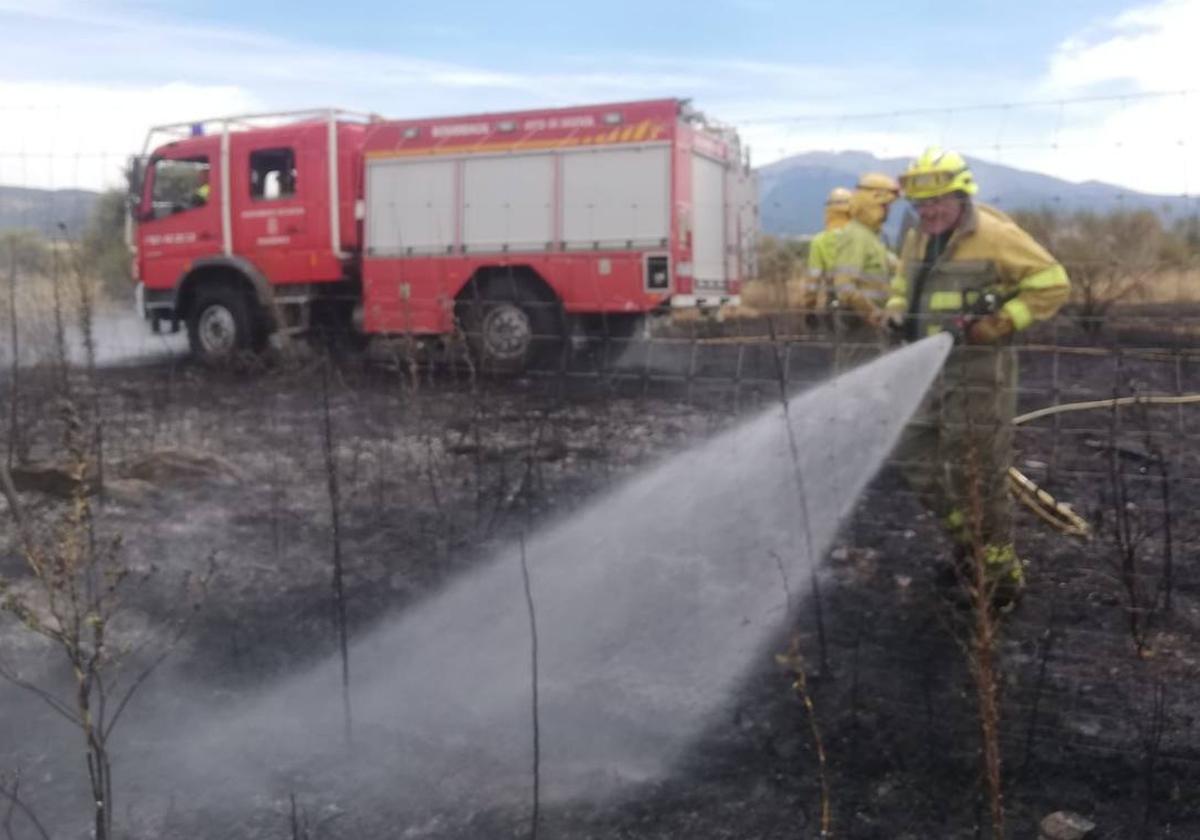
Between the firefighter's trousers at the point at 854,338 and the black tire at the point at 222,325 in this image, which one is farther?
the black tire at the point at 222,325

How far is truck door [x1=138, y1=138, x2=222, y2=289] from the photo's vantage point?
39.3 ft

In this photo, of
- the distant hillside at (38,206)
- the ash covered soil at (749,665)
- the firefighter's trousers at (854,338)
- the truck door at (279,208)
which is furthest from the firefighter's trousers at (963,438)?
the truck door at (279,208)

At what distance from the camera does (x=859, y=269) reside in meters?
6.28

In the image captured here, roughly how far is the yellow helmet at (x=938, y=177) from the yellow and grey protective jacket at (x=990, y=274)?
11cm

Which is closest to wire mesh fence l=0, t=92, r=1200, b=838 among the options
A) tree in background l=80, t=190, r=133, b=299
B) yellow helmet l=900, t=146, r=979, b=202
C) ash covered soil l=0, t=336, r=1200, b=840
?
ash covered soil l=0, t=336, r=1200, b=840

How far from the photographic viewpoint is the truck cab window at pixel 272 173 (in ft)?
38.4

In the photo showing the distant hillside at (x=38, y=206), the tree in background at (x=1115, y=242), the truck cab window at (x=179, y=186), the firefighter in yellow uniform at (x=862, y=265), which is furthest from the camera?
the truck cab window at (x=179, y=186)

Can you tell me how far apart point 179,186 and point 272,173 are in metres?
1.15

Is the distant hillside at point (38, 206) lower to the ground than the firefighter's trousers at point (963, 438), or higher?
higher

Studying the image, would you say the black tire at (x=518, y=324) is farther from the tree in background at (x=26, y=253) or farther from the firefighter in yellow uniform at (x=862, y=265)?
the firefighter in yellow uniform at (x=862, y=265)

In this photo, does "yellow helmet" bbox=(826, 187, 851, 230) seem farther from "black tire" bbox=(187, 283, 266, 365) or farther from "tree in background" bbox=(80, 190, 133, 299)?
"tree in background" bbox=(80, 190, 133, 299)

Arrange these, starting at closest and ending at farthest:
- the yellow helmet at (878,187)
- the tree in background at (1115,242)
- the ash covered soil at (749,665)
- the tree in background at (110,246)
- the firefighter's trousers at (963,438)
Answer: the ash covered soil at (749,665) → the firefighter's trousers at (963,438) → the yellow helmet at (878,187) → the tree in background at (1115,242) → the tree in background at (110,246)

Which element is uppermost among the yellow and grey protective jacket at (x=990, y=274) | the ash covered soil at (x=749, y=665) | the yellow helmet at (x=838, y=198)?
the yellow helmet at (x=838, y=198)

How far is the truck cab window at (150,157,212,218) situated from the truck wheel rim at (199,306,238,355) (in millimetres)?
1135
